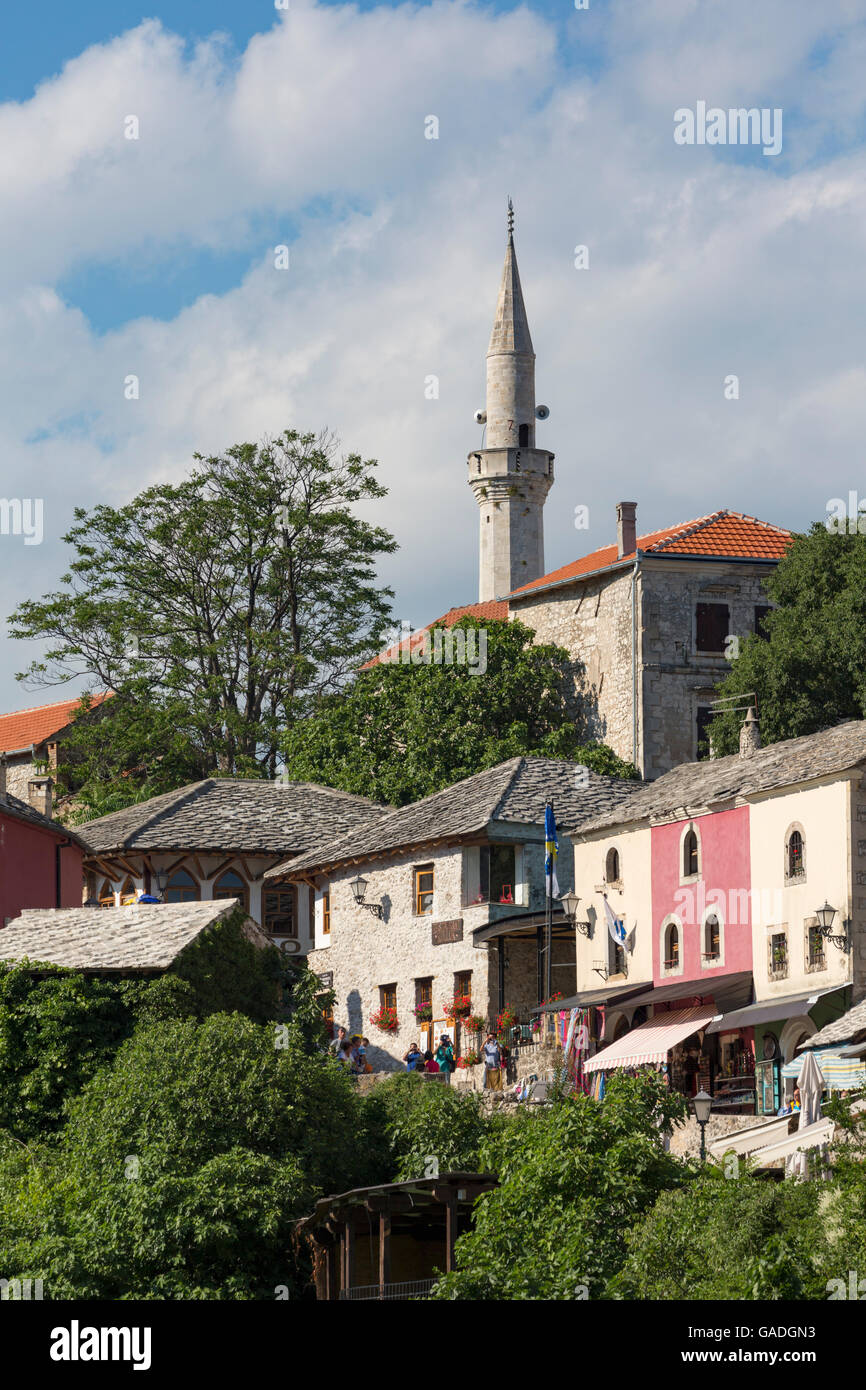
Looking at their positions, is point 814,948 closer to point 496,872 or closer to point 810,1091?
point 810,1091

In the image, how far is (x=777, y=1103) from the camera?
33.2m

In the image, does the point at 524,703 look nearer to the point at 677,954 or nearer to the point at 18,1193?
the point at 677,954

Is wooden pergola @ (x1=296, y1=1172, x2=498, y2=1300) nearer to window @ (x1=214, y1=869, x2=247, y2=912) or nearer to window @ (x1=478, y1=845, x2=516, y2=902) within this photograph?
window @ (x1=478, y1=845, x2=516, y2=902)

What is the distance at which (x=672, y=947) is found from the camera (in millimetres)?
41219

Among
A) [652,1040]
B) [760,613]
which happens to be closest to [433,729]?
[760,613]

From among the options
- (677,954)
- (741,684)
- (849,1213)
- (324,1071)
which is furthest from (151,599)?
(849,1213)

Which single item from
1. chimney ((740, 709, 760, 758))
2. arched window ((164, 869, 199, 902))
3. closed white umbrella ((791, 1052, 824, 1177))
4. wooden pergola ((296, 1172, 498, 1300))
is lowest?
wooden pergola ((296, 1172, 498, 1300))

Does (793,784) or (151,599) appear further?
(151,599)

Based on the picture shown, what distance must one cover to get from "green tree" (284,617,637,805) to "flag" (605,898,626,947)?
44.5 ft

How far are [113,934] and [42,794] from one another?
2369 centimetres

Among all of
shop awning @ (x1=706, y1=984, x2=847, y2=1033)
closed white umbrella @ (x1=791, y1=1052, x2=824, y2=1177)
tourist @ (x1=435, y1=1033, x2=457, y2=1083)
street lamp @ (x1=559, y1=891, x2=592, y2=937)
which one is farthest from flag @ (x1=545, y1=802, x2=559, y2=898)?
closed white umbrella @ (x1=791, y1=1052, x2=824, y2=1177)

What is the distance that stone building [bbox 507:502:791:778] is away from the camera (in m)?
60.0

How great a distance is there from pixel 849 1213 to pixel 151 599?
42391 mm

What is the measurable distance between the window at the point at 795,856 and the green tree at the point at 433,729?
62.6 feet
